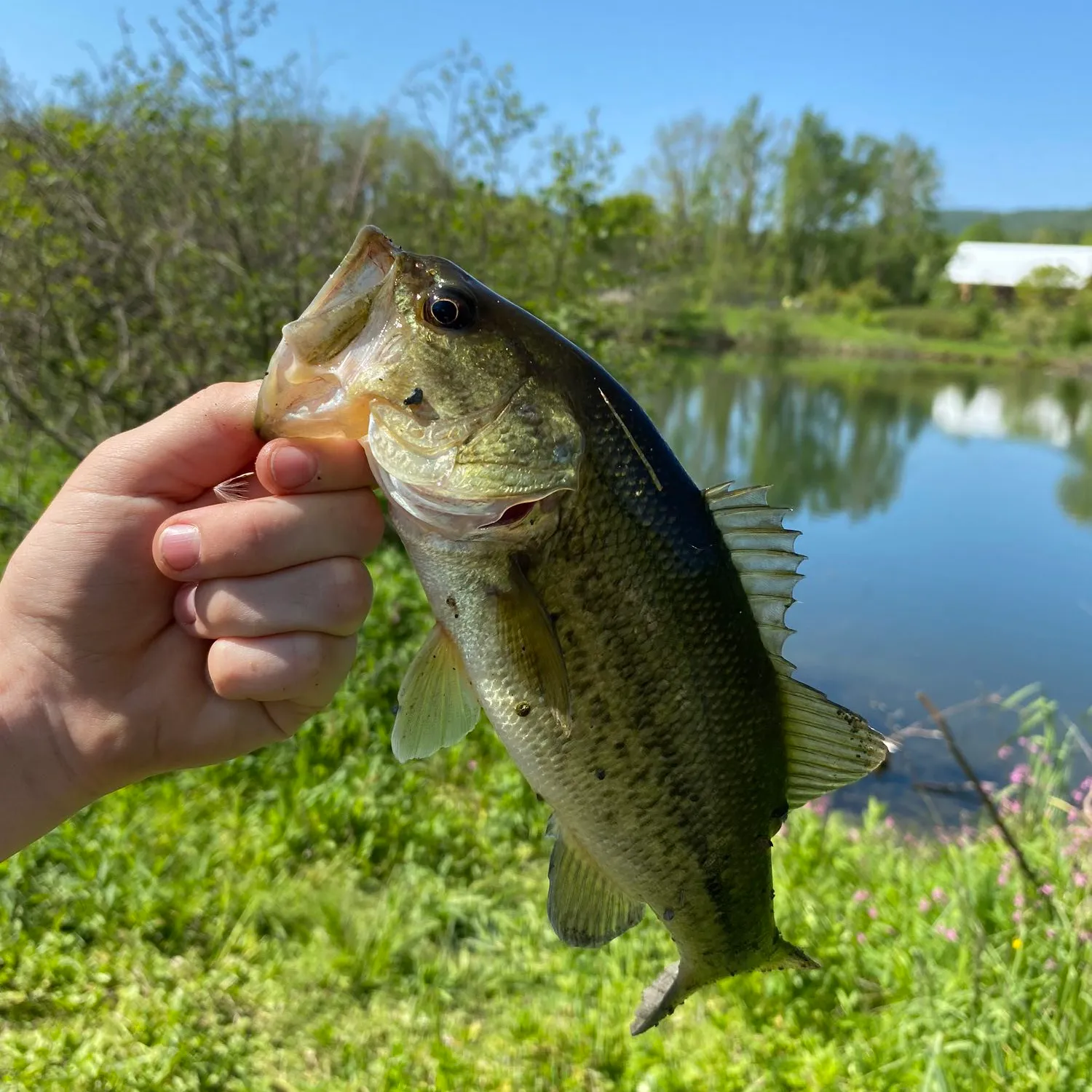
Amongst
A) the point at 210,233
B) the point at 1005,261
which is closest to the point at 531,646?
the point at 210,233

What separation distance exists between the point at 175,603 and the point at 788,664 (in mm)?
1451

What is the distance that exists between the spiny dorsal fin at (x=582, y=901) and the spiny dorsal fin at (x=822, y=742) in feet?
1.53

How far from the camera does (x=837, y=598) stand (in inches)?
423

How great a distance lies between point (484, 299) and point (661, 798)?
1096 mm

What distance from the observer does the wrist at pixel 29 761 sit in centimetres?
187

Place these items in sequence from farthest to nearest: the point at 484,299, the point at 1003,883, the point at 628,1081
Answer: the point at 1003,883
the point at 628,1081
the point at 484,299

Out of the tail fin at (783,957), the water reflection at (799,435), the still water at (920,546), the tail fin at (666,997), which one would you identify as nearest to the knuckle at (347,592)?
the still water at (920,546)

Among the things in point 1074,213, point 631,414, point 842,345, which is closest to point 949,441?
point 631,414

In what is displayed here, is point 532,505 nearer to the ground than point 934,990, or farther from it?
farther from it

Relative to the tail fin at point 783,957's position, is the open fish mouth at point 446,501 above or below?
above

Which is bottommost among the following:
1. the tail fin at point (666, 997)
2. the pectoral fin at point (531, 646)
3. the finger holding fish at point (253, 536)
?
the tail fin at point (666, 997)

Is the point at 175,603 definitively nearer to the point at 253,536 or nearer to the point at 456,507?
the point at 253,536

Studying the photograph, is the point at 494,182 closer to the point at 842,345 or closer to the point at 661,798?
the point at 661,798

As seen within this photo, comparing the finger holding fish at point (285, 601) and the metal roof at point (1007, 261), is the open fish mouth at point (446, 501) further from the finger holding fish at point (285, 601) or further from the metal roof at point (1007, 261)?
the metal roof at point (1007, 261)
